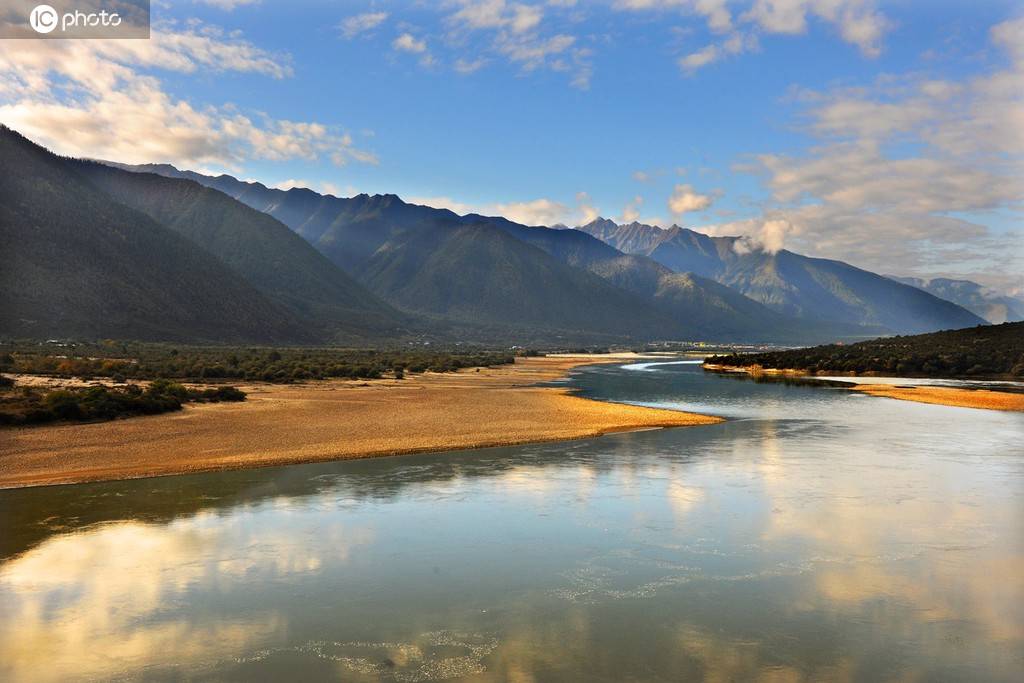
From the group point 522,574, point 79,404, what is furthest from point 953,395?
point 79,404

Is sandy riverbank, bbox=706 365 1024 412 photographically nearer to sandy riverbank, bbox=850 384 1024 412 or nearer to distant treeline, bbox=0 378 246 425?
sandy riverbank, bbox=850 384 1024 412

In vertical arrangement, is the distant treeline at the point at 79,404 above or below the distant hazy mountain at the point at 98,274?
below

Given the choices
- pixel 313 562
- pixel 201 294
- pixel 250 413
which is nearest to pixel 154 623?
pixel 313 562

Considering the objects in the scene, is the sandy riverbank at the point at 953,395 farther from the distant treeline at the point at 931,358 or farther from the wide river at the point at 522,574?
the wide river at the point at 522,574

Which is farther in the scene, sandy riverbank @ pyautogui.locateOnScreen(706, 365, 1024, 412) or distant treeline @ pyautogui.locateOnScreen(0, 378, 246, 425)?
sandy riverbank @ pyautogui.locateOnScreen(706, 365, 1024, 412)

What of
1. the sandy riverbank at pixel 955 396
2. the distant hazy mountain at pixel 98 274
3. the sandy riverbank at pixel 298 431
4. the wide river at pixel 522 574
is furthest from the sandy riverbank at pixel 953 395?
the distant hazy mountain at pixel 98 274

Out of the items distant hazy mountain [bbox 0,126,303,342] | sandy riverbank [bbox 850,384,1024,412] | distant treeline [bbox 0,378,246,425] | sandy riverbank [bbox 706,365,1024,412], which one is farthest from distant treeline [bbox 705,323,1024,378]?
distant hazy mountain [bbox 0,126,303,342]
